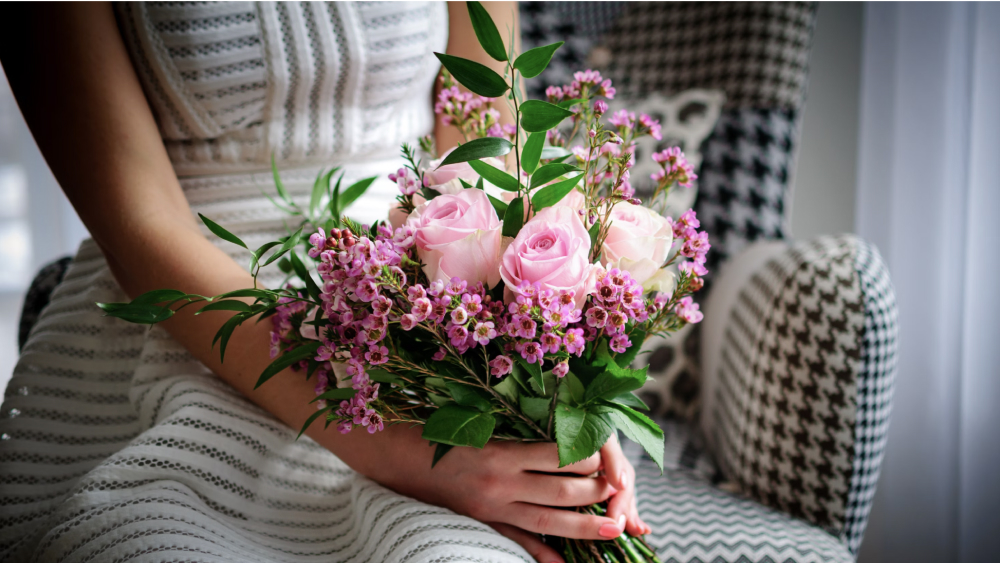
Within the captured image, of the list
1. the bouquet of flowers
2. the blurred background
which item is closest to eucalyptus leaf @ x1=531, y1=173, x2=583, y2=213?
the bouquet of flowers

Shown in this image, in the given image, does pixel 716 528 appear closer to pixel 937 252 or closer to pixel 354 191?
→ pixel 354 191

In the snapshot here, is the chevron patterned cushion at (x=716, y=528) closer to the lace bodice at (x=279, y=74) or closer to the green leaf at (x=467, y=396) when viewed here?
the green leaf at (x=467, y=396)

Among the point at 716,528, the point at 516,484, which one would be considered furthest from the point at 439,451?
the point at 716,528

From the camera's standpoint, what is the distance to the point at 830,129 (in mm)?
1363

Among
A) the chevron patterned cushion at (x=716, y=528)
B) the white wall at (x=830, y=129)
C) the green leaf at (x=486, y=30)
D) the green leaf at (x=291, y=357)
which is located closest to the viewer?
the green leaf at (x=486, y=30)

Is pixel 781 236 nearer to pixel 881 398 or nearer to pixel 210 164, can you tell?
pixel 881 398

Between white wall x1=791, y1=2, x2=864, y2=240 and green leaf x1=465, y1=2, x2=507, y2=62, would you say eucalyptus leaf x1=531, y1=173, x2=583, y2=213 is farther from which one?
white wall x1=791, y1=2, x2=864, y2=240

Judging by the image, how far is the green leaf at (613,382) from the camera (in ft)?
1.46

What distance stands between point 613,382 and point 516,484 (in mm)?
141

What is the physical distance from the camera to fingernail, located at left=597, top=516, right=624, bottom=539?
509 millimetres

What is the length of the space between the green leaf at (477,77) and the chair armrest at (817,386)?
58cm

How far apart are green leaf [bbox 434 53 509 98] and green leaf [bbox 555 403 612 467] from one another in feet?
0.81

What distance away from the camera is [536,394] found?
1.58 feet

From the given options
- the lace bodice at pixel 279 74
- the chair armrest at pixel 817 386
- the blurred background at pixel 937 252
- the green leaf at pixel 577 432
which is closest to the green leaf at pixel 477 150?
the green leaf at pixel 577 432
